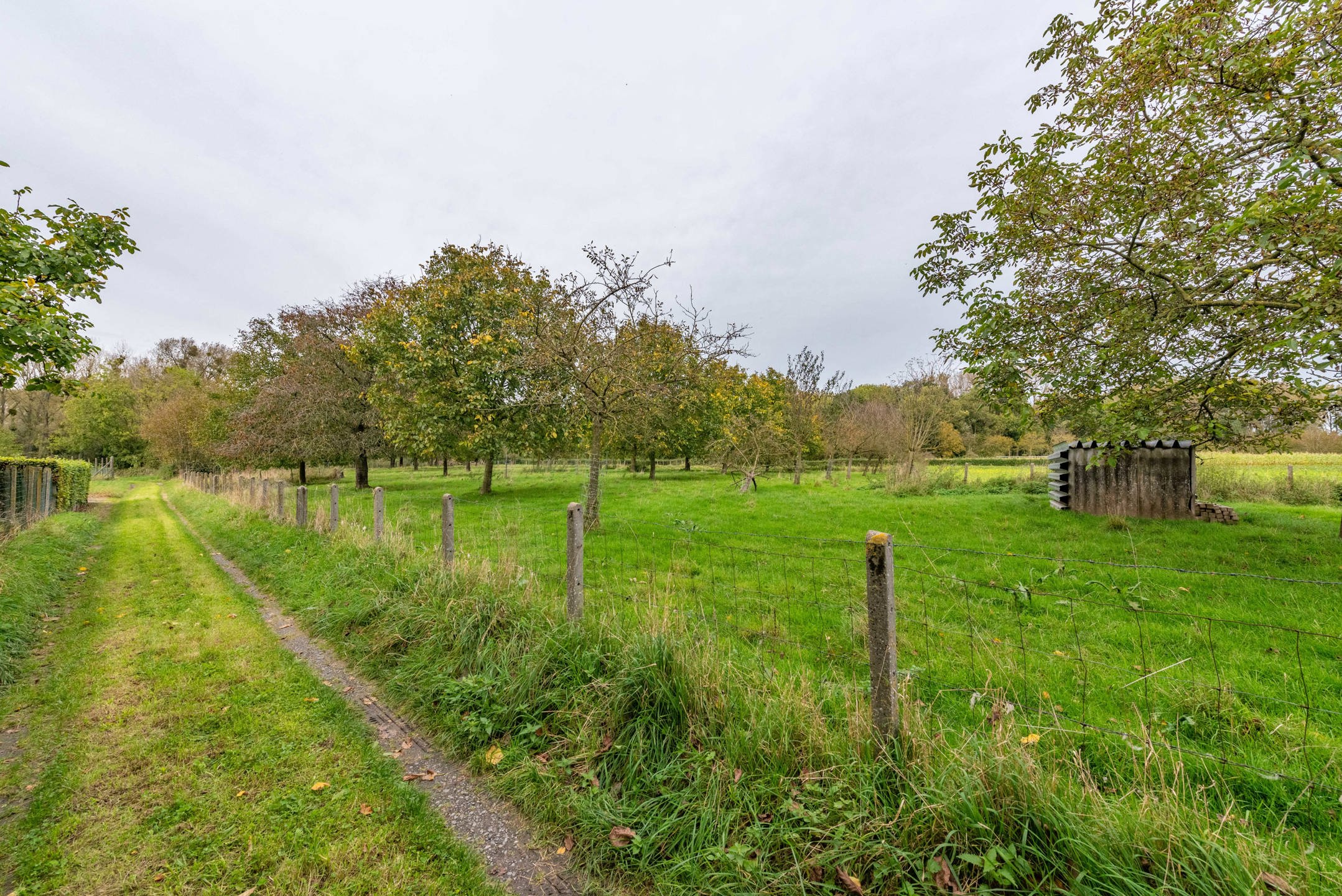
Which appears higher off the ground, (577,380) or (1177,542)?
(577,380)

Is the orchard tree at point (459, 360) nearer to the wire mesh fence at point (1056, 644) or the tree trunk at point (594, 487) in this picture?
the tree trunk at point (594, 487)

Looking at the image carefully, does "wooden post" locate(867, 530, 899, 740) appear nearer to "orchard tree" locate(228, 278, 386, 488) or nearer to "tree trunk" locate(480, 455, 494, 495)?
"tree trunk" locate(480, 455, 494, 495)

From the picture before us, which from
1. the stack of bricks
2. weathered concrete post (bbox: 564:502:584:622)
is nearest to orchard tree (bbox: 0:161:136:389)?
weathered concrete post (bbox: 564:502:584:622)

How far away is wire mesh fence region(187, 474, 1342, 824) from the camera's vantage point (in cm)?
278

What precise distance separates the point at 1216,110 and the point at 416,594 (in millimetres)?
10739

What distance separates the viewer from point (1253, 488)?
15.2m

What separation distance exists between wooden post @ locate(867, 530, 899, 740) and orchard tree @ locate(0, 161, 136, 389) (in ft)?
25.8

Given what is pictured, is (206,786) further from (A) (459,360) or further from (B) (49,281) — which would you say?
(A) (459,360)

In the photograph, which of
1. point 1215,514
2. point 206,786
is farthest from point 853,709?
point 1215,514

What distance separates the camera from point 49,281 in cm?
683

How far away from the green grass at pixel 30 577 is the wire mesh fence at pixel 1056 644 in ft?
11.3

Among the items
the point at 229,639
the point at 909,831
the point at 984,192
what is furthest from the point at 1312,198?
the point at 229,639

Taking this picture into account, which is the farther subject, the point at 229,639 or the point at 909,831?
the point at 229,639

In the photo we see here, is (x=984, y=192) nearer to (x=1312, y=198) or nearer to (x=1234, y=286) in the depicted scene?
(x=1234, y=286)
